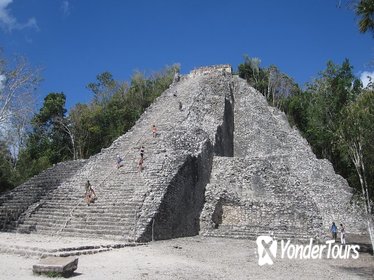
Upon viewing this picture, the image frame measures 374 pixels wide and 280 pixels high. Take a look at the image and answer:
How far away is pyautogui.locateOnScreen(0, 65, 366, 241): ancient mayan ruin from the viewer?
13469mm

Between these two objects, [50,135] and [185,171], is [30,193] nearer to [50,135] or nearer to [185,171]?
[185,171]

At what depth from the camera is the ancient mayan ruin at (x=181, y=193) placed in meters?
13.5

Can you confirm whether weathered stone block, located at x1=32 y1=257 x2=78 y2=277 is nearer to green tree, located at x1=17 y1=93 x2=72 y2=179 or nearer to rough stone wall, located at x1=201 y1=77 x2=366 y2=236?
rough stone wall, located at x1=201 y1=77 x2=366 y2=236

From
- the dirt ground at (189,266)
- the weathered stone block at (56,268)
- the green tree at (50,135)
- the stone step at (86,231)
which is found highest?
the green tree at (50,135)

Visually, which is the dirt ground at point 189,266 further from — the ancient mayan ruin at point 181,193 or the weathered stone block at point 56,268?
the ancient mayan ruin at point 181,193

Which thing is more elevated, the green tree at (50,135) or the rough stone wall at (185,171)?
the green tree at (50,135)

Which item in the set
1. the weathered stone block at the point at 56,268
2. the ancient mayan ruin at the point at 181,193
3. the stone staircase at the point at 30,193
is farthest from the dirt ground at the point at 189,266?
the stone staircase at the point at 30,193

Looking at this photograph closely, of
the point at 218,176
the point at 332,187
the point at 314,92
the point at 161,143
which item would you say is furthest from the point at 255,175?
the point at 314,92

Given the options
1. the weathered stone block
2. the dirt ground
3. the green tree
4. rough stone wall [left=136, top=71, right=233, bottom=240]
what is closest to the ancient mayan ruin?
rough stone wall [left=136, top=71, right=233, bottom=240]

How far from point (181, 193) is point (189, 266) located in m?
6.07

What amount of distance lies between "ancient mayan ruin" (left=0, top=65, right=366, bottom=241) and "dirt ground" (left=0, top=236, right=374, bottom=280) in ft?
6.42

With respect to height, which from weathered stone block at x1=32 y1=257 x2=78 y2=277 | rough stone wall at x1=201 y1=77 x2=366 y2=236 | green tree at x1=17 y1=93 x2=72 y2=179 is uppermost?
green tree at x1=17 y1=93 x2=72 y2=179

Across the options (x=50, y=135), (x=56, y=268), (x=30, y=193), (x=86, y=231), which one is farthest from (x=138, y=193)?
(x=50, y=135)

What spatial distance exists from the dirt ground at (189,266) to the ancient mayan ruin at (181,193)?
1.96 m
